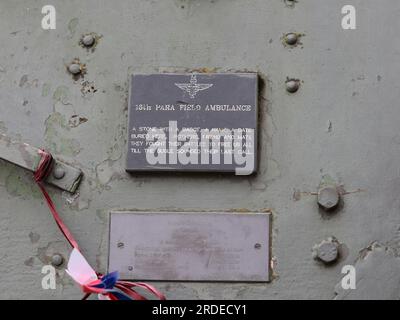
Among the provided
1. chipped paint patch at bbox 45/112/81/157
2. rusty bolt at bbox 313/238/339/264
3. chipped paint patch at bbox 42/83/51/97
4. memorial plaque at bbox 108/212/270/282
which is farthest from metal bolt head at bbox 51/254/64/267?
rusty bolt at bbox 313/238/339/264

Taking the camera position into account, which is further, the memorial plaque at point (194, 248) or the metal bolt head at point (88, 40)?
the metal bolt head at point (88, 40)

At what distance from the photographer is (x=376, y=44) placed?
3.46 meters

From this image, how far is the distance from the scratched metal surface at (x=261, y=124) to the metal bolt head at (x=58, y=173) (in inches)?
2.2

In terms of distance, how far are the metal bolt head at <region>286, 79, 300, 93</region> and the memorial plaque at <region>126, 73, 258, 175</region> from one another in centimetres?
11

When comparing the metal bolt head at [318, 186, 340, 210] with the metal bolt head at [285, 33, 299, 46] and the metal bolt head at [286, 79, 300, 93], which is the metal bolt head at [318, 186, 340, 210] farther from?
the metal bolt head at [285, 33, 299, 46]

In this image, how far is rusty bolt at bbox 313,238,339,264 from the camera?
131 inches

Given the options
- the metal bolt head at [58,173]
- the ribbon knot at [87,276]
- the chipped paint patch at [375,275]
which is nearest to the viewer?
the ribbon knot at [87,276]

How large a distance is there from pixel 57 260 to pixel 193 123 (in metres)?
0.60

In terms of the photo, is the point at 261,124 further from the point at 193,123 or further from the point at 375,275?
the point at 375,275

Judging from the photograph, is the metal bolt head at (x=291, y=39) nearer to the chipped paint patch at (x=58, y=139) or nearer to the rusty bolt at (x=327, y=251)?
the rusty bolt at (x=327, y=251)

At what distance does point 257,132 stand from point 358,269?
53 cm

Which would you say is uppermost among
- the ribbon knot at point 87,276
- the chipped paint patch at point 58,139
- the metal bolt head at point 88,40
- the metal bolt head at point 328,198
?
the metal bolt head at point 88,40

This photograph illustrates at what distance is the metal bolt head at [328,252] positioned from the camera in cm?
334

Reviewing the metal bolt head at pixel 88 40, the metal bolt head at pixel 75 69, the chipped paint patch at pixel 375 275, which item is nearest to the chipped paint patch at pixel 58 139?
the metal bolt head at pixel 75 69
